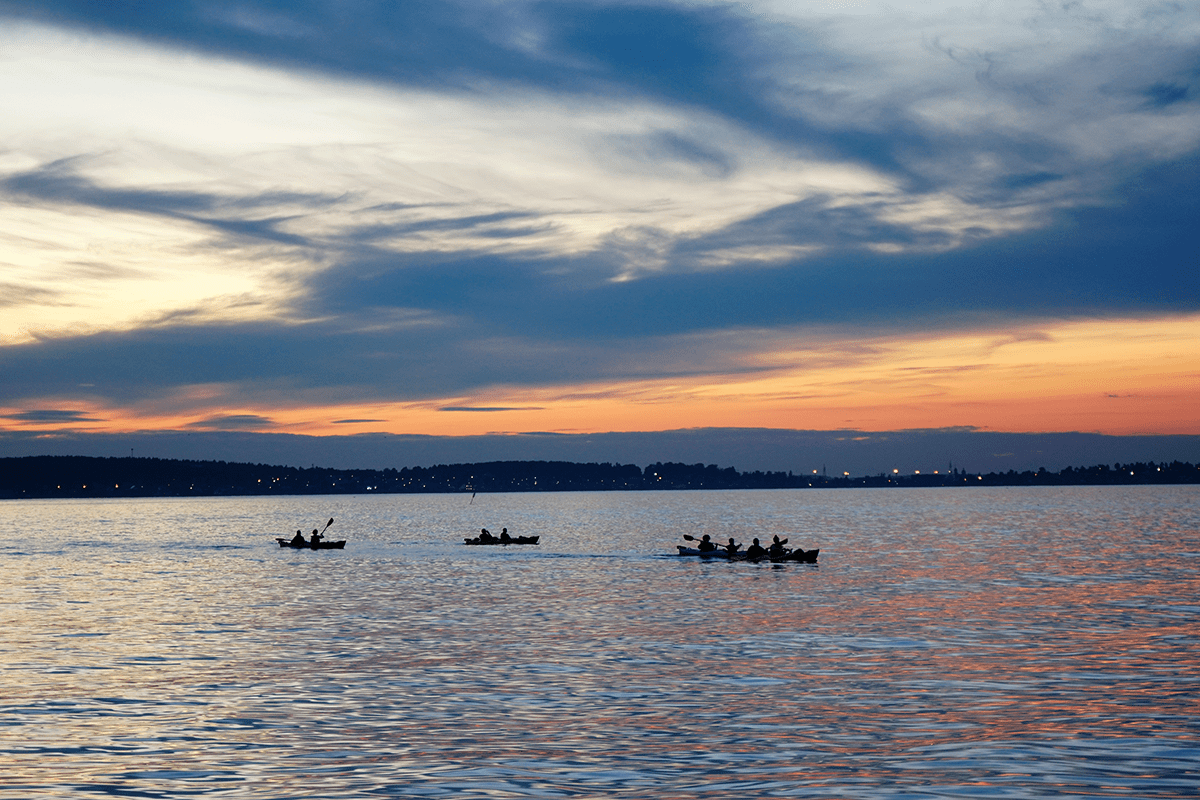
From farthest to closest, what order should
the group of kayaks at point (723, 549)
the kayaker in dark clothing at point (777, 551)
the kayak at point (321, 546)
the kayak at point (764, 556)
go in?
the kayak at point (321, 546), the kayaker in dark clothing at point (777, 551), the group of kayaks at point (723, 549), the kayak at point (764, 556)

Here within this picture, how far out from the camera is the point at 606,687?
105 ft

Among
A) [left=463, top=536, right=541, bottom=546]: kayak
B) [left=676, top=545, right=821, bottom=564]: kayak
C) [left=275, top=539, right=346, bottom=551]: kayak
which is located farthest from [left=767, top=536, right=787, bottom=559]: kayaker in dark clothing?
[left=275, top=539, right=346, bottom=551]: kayak

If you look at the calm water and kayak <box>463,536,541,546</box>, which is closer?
the calm water

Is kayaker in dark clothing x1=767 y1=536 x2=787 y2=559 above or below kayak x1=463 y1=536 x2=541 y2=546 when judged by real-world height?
above

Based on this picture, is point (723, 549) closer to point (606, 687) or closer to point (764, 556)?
point (764, 556)

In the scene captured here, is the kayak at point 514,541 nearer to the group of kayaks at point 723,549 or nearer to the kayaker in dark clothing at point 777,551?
the group of kayaks at point 723,549

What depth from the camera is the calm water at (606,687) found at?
22.3m

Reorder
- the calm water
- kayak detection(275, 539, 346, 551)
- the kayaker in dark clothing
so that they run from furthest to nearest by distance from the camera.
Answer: kayak detection(275, 539, 346, 551) → the kayaker in dark clothing → the calm water

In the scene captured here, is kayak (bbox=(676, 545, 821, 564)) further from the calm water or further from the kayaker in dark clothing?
the calm water

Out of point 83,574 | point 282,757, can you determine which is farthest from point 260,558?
point 282,757

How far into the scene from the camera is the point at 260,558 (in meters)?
103

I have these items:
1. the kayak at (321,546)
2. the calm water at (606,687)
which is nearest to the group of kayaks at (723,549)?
the kayak at (321,546)

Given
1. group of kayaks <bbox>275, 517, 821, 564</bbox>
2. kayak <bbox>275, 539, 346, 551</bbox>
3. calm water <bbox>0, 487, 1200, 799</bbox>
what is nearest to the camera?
calm water <bbox>0, 487, 1200, 799</bbox>

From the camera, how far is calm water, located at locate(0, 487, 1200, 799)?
73.0ft
